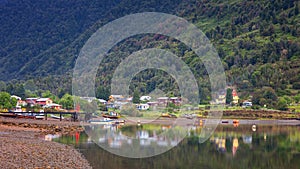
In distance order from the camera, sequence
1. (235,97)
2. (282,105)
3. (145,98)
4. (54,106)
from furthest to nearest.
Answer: (145,98) < (235,97) < (54,106) < (282,105)

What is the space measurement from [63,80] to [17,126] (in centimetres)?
11921

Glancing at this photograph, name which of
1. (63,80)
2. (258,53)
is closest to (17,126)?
(258,53)

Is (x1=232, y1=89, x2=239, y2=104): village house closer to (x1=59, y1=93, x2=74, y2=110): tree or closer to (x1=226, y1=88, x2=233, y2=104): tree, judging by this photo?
(x1=226, y1=88, x2=233, y2=104): tree

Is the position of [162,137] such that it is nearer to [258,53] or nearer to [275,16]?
[258,53]

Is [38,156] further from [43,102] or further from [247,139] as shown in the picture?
[43,102]

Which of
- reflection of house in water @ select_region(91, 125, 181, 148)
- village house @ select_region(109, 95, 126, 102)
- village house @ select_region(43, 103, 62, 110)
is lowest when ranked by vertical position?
reflection of house in water @ select_region(91, 125, 181, 148)

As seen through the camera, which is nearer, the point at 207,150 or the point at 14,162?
the point at 14,162

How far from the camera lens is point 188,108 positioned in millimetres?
124062

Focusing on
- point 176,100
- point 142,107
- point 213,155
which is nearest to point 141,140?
point 213,155

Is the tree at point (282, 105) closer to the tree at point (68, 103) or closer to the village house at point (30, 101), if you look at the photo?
the tree at point (68, 103)

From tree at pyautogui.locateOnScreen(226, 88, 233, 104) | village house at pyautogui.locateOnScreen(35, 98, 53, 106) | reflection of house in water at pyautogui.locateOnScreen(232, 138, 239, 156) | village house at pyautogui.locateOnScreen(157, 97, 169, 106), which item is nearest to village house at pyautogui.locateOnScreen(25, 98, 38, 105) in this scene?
village house at pyautogui.locateOnScreen(35, 98, 53, 106)

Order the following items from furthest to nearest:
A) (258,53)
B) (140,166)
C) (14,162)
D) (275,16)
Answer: (275,16) → (258,53) → (140,166) → (14,162)

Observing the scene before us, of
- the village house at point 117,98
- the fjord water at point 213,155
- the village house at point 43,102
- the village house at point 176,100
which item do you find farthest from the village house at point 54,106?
the fjord water at point 213,155

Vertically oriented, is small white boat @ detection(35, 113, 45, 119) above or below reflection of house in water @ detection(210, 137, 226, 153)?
above
